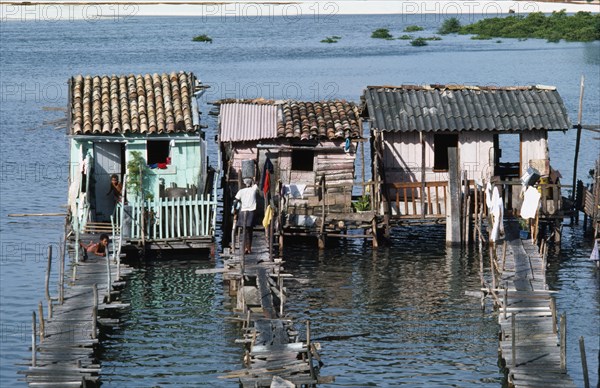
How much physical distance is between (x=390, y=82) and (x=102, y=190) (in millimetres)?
46862

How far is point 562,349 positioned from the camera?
72.1 feet

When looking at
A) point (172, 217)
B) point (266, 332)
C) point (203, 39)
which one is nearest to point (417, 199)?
point (172, 217)

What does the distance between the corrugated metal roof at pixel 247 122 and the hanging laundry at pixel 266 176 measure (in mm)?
791

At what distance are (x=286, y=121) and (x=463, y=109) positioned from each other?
524 centimetres

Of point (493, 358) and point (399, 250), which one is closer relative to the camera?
point (493, 358)

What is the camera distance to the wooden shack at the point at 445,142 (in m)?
35.1

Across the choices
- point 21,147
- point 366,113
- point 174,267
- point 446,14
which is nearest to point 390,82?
point 21,147

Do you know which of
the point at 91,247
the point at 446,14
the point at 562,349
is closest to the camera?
the point at 562,349

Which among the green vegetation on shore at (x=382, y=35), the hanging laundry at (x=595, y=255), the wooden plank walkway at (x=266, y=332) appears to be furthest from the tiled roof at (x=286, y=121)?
the green vegetation on shore at (x=382, y=35)

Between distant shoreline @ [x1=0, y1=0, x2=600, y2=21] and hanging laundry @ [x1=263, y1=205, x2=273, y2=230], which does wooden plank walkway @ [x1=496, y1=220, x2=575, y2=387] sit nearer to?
hanging laundry @ [x1=263, y1=205, x2=273, y2=230]

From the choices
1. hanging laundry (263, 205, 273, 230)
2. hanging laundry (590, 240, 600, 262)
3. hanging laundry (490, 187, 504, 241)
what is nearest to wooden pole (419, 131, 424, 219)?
hanging laundry (490, 187, 504, 241)

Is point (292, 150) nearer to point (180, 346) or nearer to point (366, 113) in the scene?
point (366, 113)

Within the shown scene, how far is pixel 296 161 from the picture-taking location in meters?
35.8

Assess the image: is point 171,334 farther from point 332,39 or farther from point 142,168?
point 332,39
